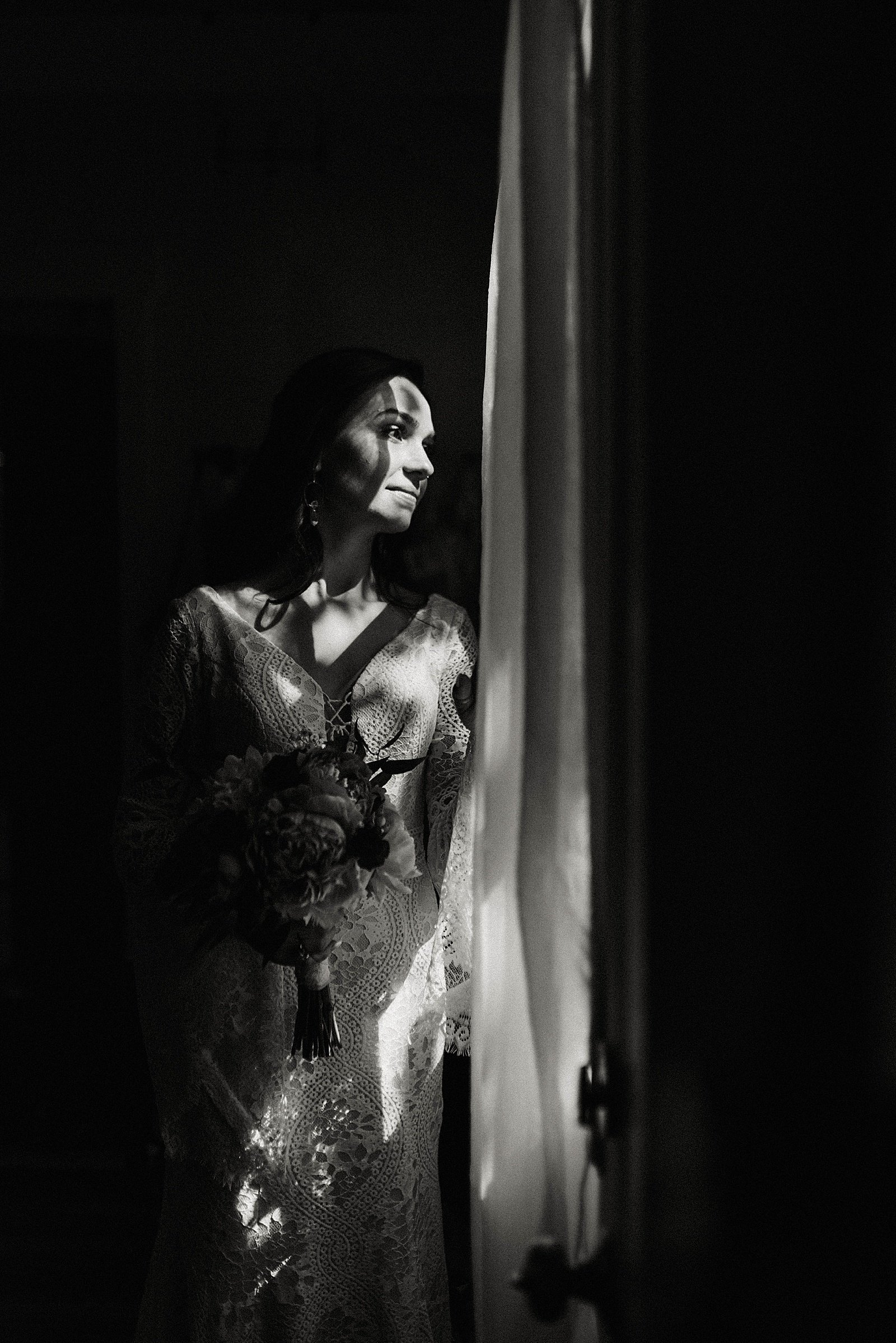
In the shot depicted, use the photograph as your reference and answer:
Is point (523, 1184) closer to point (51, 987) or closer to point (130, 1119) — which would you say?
point (130, 1119)

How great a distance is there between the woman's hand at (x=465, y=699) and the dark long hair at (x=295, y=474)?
0.57ft

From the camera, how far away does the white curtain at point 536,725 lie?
34.5 inches

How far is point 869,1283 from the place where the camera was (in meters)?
0.74

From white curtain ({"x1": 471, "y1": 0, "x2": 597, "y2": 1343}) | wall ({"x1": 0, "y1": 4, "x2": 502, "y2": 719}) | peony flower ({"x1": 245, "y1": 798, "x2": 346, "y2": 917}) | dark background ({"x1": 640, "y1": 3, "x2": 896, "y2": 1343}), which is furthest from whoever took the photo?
wall ({"x1": 0, "y1": 4, "x2": 502, "y2": 719})

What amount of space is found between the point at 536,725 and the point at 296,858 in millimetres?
588

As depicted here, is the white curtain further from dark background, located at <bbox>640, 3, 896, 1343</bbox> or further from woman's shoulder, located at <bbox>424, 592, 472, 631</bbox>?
woman's shoulder, located at <bbox>424, 592, 472, 631</bbox>

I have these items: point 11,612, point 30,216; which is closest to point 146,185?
point 30,216

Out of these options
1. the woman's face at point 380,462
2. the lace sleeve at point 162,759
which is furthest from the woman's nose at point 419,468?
the lace sleeve at point 162,759

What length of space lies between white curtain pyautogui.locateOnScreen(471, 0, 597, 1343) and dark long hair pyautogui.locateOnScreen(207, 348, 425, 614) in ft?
2.58

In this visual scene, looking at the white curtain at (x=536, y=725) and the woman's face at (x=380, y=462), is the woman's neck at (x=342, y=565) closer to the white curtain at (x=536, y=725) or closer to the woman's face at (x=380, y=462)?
the woman's face at (x=380, y=462)

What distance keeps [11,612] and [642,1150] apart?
328 cm

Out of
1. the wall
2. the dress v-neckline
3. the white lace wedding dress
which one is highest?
the wall

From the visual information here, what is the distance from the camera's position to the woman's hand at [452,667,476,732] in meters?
1.75

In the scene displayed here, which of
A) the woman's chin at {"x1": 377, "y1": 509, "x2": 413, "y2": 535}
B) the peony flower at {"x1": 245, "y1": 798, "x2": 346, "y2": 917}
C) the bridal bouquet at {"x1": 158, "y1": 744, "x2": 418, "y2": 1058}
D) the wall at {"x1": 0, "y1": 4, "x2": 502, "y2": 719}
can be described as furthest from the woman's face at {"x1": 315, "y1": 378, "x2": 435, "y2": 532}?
the wall at {"x1": 0, "y1": 4, "x2": 502, "y2": 719}
